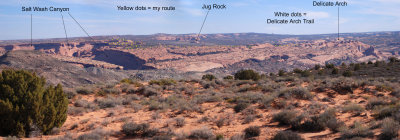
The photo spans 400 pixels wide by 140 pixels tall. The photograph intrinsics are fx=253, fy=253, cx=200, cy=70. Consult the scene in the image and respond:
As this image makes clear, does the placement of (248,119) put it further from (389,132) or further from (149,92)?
(149,92)

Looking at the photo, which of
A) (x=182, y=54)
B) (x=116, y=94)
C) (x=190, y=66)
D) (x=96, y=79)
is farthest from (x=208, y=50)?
(x=116, y=94)

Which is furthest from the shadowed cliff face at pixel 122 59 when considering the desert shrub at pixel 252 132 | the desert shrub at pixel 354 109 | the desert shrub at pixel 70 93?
the desert shrub at pixel 252 132

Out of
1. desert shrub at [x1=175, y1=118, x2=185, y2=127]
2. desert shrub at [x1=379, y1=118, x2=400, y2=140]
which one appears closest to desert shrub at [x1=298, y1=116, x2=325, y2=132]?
desert shrub at [x1=379, y1=118, x2=400, y2=140]

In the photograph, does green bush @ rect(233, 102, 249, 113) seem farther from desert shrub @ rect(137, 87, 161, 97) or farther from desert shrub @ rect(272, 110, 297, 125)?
desert shrub @ rect(137, 87, 161, 97)

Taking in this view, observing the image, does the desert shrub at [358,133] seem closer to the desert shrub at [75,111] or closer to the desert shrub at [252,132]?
the desert shrub at [252,132]

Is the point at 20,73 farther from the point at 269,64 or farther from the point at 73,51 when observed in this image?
the point at 73,51

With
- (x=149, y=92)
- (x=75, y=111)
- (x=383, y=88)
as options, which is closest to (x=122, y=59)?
(x=149, y=92)

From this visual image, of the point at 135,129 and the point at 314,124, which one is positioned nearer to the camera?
the point at 314,124
